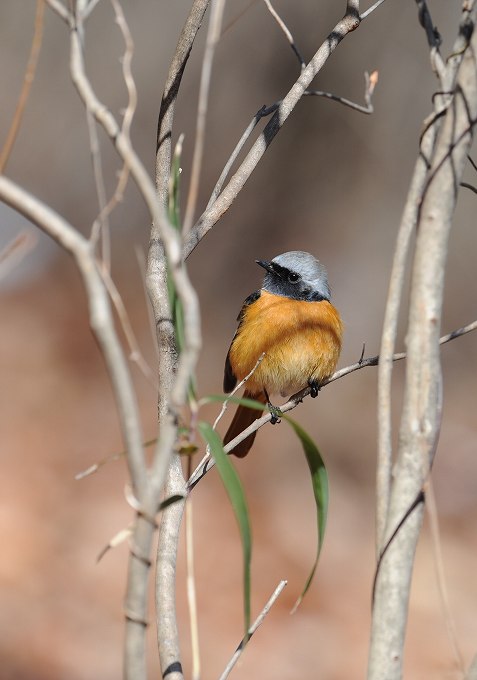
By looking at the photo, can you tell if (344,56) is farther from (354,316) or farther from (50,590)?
(50,590)

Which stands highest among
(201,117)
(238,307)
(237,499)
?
(238,307)

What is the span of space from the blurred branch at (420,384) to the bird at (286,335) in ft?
8.32

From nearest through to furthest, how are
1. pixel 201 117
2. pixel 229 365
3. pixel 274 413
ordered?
pixel 201 117, pixel 274 413, pixel 229 365

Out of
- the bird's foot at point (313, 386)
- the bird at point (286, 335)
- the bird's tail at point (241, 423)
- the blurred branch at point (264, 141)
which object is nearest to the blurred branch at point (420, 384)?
the blurred branch at point (264, 141)

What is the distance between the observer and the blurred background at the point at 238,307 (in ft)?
20.7

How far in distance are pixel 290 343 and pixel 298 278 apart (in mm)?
464

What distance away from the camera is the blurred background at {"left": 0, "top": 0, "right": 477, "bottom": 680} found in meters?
6.30

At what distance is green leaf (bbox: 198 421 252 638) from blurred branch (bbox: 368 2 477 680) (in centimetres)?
22

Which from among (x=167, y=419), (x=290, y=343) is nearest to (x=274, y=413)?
(x=167, y=419)

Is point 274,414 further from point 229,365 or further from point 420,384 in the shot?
point 229,365

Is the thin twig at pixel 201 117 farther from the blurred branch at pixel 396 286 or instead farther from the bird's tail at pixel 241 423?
the bird's tail at pixel 241 423

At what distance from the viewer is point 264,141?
2467 mm

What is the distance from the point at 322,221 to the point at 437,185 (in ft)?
21.4

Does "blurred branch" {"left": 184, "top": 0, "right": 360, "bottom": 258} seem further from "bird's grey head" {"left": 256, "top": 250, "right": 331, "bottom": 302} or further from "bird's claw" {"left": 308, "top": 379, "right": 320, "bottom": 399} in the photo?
"bird's grey head" {"left": 256, "top": 250, "right": 331, "bottom": 302}
